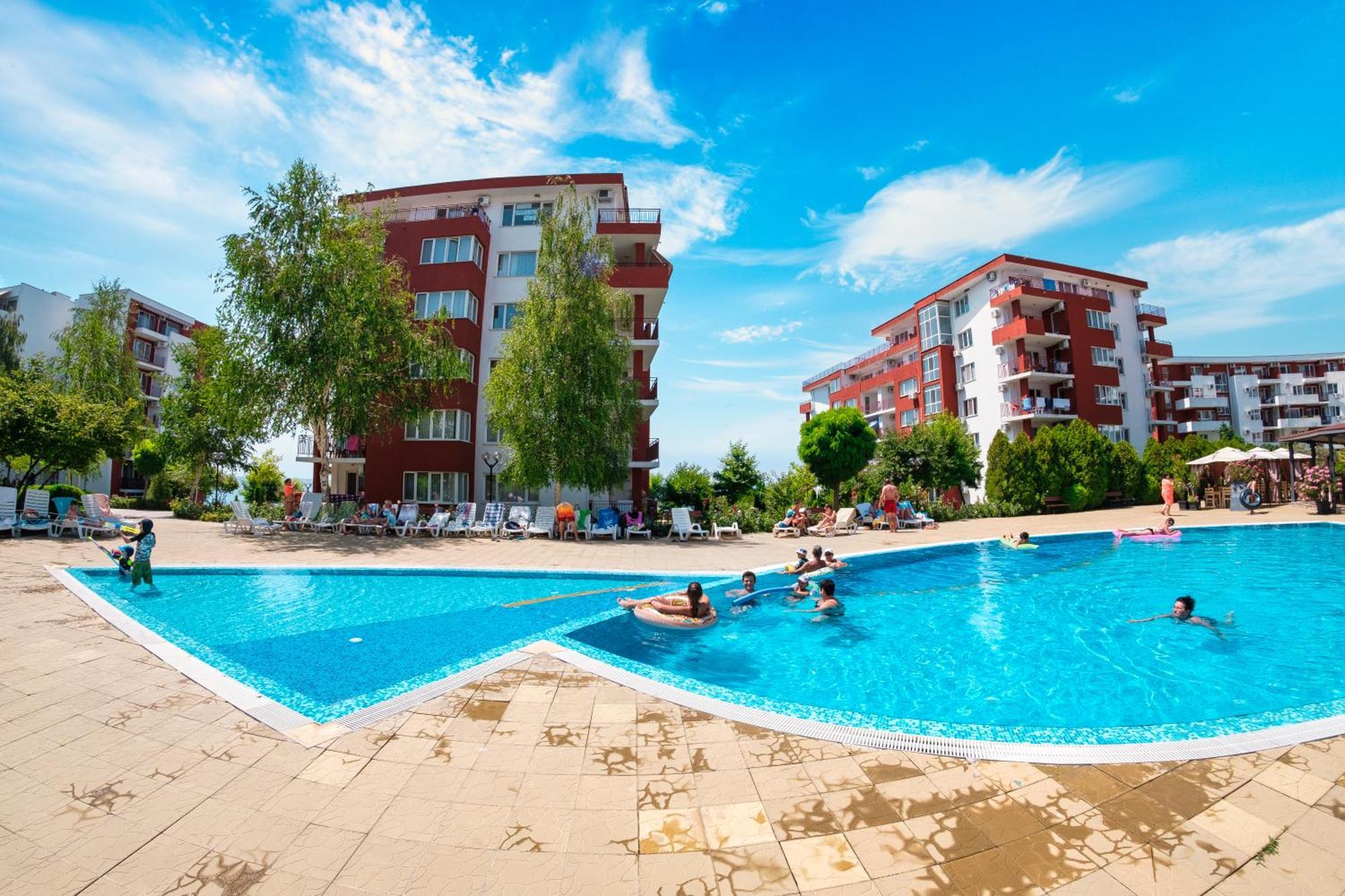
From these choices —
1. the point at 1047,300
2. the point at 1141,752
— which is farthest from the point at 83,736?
the point at 1047,300

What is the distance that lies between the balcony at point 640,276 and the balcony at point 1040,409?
83.3 ft

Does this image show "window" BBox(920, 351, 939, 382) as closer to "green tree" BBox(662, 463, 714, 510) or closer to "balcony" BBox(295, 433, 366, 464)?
"green tree" BBox(662, 463, 714, 510)

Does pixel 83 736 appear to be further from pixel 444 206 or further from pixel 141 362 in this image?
pixel 141 362

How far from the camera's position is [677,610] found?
10.0 metres

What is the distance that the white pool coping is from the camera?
420cm

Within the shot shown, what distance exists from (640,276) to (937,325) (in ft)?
89.1

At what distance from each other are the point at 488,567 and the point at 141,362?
51.3 meters

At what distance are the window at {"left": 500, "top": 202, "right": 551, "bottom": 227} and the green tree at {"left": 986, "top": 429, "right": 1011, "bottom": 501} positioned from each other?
26096 millimetres

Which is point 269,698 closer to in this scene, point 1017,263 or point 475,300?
point 475,300

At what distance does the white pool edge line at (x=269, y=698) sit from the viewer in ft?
15.8

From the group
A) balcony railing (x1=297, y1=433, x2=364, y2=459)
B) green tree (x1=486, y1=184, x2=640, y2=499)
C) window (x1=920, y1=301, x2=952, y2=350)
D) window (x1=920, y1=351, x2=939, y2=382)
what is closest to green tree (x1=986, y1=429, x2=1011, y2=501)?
window (x1=920, y1=351, x2=939, y2=382)

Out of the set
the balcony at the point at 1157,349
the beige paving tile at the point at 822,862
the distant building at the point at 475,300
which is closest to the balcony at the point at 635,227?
the distant building at the point at 475,300

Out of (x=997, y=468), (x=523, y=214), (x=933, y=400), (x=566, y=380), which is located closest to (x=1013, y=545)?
(x=997, y=468)

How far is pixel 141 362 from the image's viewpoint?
45.4m
